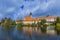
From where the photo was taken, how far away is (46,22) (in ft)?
21.3

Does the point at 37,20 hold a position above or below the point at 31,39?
above

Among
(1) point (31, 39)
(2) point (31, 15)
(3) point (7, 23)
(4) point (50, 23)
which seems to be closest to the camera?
(1) point (31, 39)

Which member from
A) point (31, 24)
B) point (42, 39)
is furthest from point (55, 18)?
point (42, 39)

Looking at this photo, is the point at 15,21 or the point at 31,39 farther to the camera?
the point at 15,21

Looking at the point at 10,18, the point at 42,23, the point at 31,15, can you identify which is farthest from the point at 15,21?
the point at 42,23

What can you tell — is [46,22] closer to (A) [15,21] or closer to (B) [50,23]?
(B) [50,23]

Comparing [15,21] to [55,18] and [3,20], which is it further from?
[55,18]

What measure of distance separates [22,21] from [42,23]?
2.52 ft

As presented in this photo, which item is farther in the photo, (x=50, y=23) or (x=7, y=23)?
(x=7, y=23)

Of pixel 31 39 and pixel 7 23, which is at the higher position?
pixel 7 23

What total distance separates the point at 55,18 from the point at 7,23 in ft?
6.09

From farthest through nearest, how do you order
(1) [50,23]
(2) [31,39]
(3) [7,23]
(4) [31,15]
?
(3) [7,23] → (1) [50,23] → (4) [31,15] → (2) [31,39]

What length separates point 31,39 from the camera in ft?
18.0

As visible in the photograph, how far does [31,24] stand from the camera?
656 centimetres
